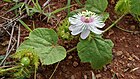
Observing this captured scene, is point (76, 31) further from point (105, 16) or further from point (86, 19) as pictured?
point (105, 16)

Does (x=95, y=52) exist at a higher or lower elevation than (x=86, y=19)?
lower

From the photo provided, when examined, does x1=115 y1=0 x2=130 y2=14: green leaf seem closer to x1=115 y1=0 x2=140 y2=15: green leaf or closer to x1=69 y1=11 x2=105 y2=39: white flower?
x1=115 y1=0 x2=140 y2=15: green leaf

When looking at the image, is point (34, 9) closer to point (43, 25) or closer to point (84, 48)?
point (43, 25)

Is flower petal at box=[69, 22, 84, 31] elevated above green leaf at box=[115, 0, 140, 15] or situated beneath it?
elevated above

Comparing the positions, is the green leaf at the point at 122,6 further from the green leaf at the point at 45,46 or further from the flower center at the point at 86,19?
the green leaf at the point at 45,46

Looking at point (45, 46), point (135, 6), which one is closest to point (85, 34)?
point (45, 46)

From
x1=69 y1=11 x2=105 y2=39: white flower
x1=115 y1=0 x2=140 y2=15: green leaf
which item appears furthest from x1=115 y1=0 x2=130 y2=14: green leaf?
x1=69 y1=11 x2=105 y2=39: white flower
